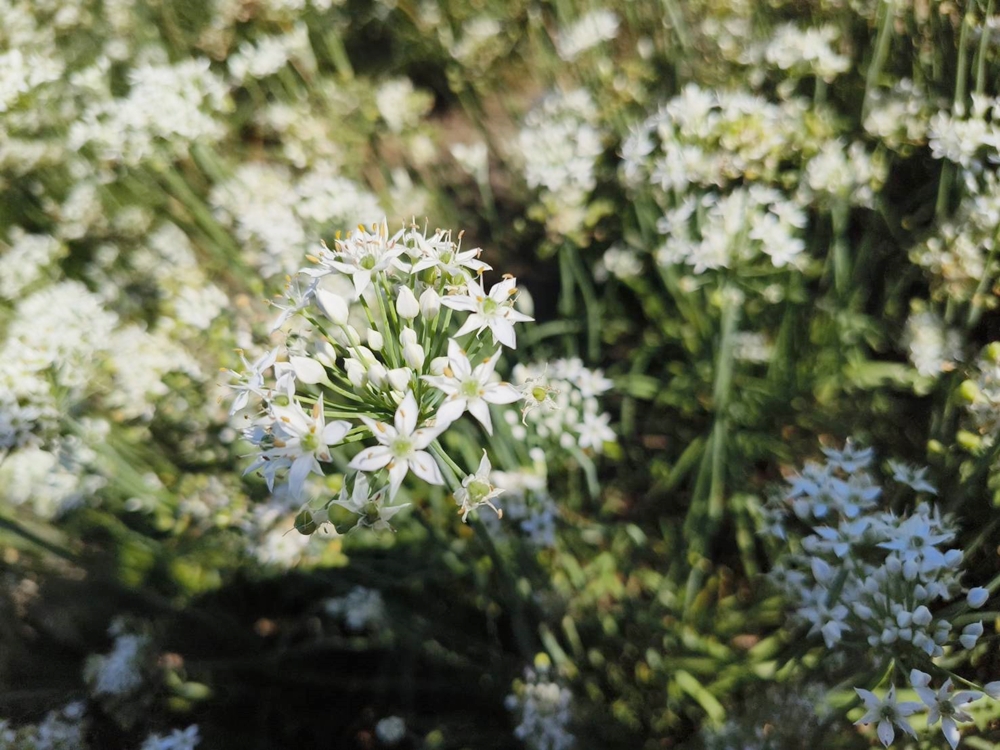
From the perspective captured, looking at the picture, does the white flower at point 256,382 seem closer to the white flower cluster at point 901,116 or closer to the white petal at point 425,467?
the white petal at point 425,467

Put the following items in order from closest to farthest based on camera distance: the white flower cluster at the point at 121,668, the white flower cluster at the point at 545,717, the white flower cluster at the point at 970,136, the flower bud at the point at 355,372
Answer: the flower bud at the point at 355,372 < the white flower cluster at the point at 970,136 < the white flower cluster at the point at 545,717 < the white flower cluster at the point at 121,668

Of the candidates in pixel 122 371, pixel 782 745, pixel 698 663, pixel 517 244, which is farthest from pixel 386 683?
pixel 517 244

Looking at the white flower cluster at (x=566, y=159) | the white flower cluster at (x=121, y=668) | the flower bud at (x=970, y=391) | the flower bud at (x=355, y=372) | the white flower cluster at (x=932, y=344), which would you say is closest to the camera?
the flower bud at (x=355, y=372)

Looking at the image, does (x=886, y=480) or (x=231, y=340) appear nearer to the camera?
(x=886, y=480)

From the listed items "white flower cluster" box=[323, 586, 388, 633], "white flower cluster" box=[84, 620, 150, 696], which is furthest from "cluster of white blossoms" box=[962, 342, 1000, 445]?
"white flower cluster" box=[84, 620, 150, 696]

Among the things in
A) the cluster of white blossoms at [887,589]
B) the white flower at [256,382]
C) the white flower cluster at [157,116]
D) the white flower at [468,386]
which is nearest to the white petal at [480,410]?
the white flower at [468,386]

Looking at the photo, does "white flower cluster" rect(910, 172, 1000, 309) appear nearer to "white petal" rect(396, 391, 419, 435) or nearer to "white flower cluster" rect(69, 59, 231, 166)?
"white petal" rect(396, 391, 419, 435)

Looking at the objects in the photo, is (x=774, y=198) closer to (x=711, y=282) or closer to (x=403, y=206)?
(x=711, y=282)
